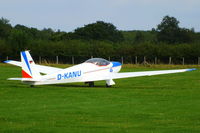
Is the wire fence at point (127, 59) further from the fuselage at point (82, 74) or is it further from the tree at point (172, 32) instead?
the fuselage at point (82, 74)

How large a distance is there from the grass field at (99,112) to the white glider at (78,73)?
2263 millimetres

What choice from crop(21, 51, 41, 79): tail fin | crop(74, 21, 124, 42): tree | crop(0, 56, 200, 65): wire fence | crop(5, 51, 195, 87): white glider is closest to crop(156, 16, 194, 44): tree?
crop(74, 21, 124, 42): tree

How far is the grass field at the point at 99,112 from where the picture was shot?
1201cm

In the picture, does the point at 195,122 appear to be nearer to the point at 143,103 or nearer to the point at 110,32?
the point at 143,103

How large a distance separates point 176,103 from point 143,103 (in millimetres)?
1067

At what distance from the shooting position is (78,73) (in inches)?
966

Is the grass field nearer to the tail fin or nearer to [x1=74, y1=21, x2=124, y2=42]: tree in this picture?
the tail fin

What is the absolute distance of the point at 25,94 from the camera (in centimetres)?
2003

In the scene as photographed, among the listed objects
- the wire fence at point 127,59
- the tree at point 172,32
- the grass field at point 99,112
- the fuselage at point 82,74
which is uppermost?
the tree at point 172,32

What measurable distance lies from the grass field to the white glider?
2263mm

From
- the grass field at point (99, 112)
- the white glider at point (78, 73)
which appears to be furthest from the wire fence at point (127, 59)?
the grass field at point (99, 112)

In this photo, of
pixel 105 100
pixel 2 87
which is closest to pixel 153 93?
pixel 105 100

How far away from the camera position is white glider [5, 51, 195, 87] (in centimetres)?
2294

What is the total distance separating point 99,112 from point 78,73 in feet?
32.7
